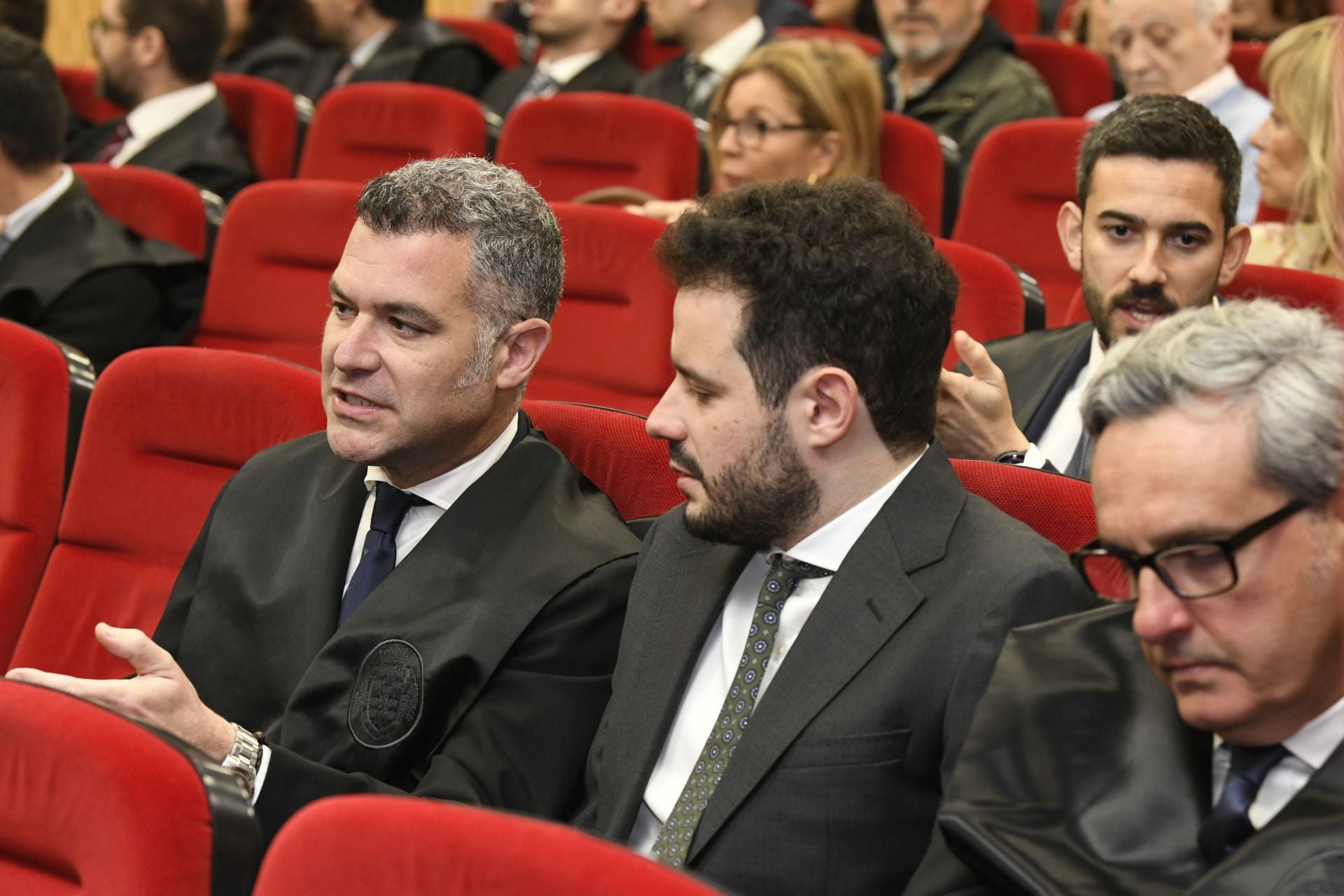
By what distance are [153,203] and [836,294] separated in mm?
Result: 2188

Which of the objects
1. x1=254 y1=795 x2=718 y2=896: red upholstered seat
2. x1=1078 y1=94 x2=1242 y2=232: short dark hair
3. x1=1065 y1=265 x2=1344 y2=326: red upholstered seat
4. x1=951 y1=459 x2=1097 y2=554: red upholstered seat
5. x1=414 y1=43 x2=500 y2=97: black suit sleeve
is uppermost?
x1=1078 y1=94 x2=1242 y2=232: short dark hair

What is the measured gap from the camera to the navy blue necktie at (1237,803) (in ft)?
3.66

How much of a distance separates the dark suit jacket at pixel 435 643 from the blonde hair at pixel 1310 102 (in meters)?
1.48

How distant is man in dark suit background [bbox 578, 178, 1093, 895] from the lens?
138 cm

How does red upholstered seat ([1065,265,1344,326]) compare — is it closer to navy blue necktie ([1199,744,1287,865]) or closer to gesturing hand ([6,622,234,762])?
navy blue necktie ([1199,744,1287,865])

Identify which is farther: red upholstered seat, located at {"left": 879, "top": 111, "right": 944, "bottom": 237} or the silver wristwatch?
red upholstered seat, located at {"left": 879, "top": 111, "right": 944, "bottom": 237}

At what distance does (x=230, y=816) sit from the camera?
1105mm

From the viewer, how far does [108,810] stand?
1109 mm

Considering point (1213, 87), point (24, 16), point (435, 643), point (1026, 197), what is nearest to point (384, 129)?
point (1026, 197)

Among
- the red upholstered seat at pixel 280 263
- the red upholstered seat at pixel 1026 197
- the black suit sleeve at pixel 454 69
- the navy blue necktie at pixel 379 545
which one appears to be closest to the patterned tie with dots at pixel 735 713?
the navy blue necktie at pixel 379 545

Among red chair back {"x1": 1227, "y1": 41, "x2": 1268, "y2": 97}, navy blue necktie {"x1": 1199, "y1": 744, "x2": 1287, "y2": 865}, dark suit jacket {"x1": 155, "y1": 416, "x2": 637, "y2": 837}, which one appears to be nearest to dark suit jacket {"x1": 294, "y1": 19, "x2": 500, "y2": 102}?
red chair back {"x1": 1227, "y1": 41, "x2": 1268, "y2": 97}

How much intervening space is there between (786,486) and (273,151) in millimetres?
3010

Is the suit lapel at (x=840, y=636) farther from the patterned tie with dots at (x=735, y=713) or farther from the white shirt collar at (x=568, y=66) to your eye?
the white shirt collar at (x=568, y=66)

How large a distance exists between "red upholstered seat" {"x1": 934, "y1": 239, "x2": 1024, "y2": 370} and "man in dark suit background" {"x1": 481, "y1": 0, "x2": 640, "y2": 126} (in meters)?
2.15
